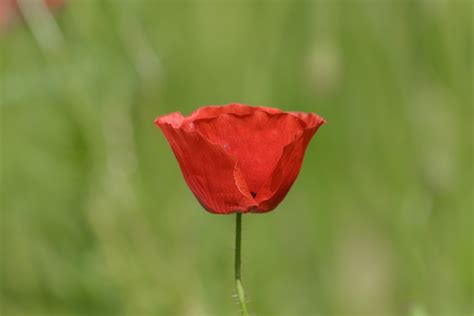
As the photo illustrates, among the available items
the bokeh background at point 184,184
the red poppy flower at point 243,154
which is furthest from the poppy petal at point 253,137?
the bokeh background at point 184,184

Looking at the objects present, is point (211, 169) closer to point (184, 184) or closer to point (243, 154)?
point (243, 154)

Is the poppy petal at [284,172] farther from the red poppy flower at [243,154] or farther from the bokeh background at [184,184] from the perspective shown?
the bokeh background at [184,184]

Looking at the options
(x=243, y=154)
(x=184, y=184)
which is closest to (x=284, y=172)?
(x=243, y=154)

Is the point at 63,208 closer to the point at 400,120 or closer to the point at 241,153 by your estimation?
the point at 400,120

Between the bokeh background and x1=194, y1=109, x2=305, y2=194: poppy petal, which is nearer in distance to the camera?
x1=194, y1=109, x2=305, y2=194: poppy petal

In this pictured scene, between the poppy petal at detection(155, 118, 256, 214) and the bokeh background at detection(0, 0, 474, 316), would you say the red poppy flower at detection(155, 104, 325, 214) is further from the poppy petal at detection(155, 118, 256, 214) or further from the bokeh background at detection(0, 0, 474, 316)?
the bokeh background at detection(0, 0, 474, 316)

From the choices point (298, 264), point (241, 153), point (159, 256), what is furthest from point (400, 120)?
point (241, 153)

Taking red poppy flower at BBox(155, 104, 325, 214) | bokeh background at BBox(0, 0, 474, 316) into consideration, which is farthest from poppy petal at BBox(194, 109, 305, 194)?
bokeh background at BBox(0, 0, 474, 316)
